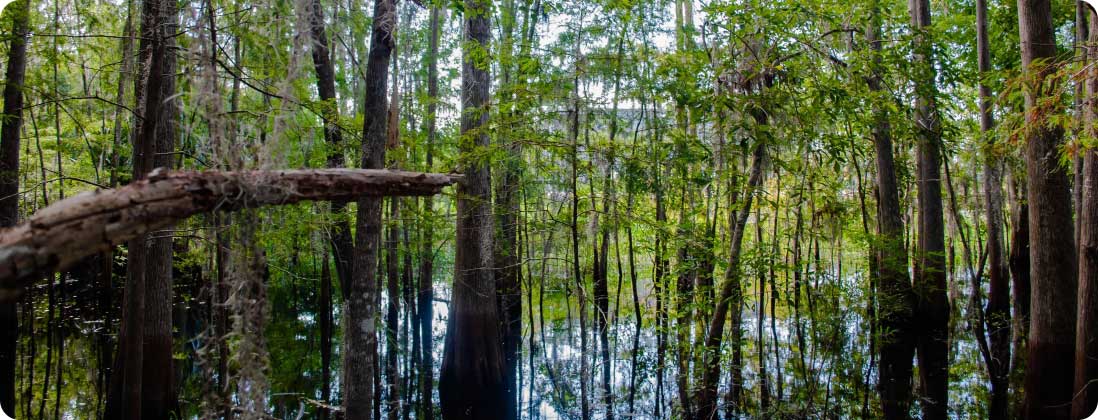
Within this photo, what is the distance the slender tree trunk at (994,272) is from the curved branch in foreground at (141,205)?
312 inches

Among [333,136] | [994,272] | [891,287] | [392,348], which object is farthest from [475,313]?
[994,272]

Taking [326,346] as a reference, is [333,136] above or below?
above

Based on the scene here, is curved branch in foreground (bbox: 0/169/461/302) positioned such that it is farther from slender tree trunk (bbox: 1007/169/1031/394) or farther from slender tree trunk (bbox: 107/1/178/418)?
slender tree trunk (bbox: 1007/169/1031/394)

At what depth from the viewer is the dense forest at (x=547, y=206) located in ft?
9.92

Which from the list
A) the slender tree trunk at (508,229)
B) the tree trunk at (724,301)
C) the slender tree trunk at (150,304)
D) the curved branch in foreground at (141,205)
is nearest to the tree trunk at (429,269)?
the slender tree trunk at (508,229)

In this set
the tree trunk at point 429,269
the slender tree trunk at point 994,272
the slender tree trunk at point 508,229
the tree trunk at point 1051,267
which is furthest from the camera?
the tree trunk at point 429,269

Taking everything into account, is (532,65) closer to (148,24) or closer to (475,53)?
(475,53)

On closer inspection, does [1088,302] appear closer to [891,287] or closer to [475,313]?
[891,287]

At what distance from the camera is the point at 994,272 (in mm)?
9789

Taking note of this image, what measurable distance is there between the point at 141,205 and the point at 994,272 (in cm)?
1184

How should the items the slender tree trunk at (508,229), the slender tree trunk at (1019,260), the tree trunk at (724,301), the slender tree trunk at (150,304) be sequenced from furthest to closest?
the slender tree trunk at (1019,260) → the slender tree trunk at (508,229) → the tree trunk at (724,301) → the slender tree trunk at (150,304)

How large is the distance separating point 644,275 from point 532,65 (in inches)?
564

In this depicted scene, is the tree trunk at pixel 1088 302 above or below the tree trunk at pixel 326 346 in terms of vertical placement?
above

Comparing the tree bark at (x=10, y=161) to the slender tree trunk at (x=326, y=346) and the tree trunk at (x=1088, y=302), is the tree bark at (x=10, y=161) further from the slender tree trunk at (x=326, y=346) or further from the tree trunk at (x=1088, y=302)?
the tree trunk at (x=1088, y=302)
